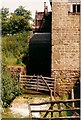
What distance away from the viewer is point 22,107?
12141mm

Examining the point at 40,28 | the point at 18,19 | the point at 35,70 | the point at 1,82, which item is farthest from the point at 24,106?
the point at 18,19

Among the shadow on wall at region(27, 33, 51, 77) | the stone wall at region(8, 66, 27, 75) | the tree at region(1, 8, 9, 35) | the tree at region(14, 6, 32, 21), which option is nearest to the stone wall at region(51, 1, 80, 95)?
the stone wall at region(8, 66, 27, 75)

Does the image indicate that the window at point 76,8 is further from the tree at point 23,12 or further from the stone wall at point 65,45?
the tree at point 23,12

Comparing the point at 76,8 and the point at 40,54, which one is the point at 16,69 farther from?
the point at 76,8

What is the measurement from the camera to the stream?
11.1 metres

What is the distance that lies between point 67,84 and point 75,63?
1036 millimetres

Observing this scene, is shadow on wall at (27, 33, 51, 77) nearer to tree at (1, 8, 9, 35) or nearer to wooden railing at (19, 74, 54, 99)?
wooden railing at (19, 74, 54, 99)

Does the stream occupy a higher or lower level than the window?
lower

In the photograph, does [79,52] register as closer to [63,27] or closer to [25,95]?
[63,27]

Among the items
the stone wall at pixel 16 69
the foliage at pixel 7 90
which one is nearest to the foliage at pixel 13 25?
the stone wall at pixel 16 69

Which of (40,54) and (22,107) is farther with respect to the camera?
(40,54)

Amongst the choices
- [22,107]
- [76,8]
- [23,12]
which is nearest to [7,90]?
[22,107]

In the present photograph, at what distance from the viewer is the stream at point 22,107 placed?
11.1 metres

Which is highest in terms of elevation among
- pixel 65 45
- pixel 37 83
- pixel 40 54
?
pixel 65 45
